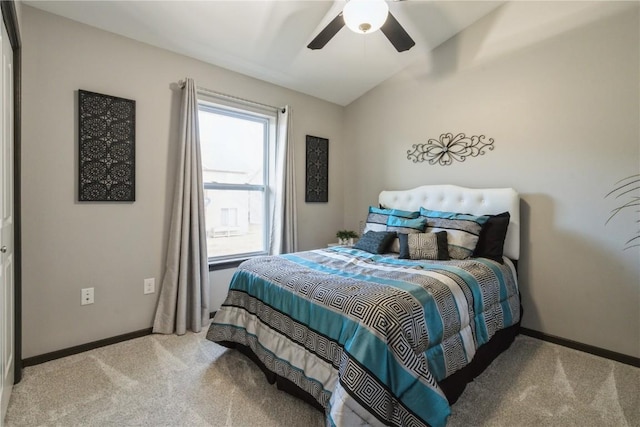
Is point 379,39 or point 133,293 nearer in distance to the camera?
point 133,293

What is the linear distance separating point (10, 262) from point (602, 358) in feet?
13.2

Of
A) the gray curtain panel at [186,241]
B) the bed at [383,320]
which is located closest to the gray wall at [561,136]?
the bed at [383,320]

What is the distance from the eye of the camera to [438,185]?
10.4ft

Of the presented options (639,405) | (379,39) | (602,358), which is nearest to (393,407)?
(639,405)

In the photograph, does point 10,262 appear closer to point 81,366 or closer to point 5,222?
point 5,222

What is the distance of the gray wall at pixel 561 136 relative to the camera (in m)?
2.27

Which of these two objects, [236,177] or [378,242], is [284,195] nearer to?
[236,177]

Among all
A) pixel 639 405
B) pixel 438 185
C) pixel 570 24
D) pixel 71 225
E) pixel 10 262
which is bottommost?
pixel 639 405

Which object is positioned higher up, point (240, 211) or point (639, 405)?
point (240, 211)

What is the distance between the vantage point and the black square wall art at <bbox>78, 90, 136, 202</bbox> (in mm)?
2260

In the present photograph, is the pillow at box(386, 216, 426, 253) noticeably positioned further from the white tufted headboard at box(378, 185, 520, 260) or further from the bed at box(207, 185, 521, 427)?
the white tufted headboard at box(378, 185, 520, 260)

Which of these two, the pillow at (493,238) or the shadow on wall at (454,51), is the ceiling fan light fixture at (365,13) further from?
the pillow at (493,238)

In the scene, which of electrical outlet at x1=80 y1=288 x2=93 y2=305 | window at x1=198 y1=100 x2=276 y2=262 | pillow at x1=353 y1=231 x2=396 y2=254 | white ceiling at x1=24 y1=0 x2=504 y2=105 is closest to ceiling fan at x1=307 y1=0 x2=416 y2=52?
white ceiling at x1=24 y1=0 x2=504 y2=105

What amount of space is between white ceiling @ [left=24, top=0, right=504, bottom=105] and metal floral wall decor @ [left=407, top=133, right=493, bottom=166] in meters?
0.95
